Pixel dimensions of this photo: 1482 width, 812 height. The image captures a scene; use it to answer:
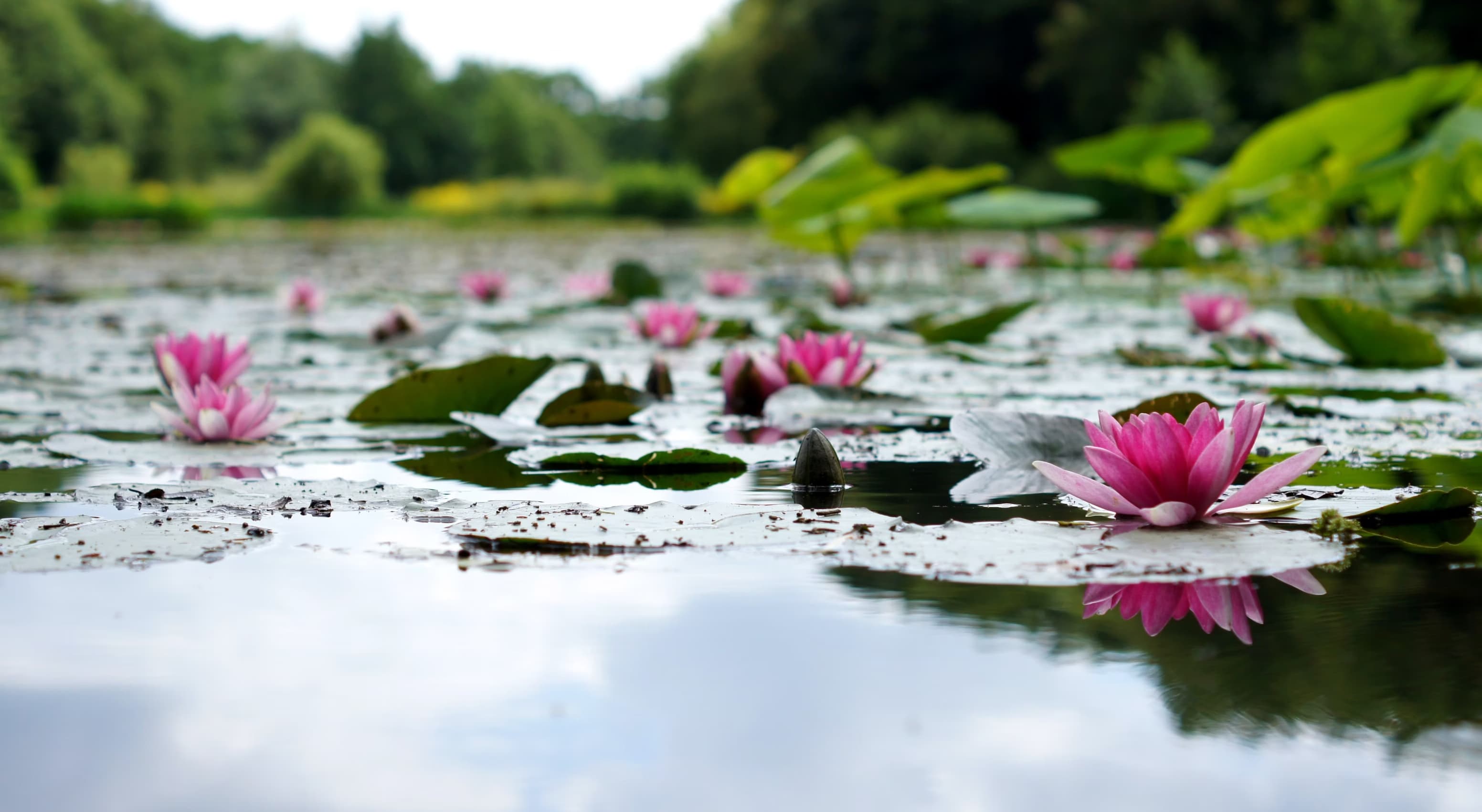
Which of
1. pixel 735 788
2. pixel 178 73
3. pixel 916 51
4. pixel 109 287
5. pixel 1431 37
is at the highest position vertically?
pixel 178 73

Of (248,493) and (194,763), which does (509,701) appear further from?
(248,493)

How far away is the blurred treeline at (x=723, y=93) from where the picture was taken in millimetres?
15828

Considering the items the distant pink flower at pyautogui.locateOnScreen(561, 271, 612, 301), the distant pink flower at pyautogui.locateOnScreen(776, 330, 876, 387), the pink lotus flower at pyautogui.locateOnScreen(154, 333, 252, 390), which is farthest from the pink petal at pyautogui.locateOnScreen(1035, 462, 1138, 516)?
the distant pink flower at pyautogui.locateOnScreen(561, 271, 612, 301)

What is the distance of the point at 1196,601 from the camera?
0.79 m

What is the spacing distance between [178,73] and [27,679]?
128 feet

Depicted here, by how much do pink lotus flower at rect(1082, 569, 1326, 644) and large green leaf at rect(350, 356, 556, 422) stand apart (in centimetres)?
92

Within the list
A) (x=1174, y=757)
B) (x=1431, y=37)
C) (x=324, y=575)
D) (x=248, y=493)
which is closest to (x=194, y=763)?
(x=324, y=575)

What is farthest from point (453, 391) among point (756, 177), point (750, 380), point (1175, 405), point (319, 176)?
point (319, 176)

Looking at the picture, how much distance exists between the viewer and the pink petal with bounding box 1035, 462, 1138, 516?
A: 97 cm

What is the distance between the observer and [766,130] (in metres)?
23.2

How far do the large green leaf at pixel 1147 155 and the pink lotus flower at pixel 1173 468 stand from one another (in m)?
2.54

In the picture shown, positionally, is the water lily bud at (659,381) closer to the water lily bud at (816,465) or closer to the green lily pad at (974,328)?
the water lily bud at (816,465)

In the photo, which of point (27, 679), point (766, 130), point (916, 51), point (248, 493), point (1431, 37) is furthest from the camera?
point (766, 130)

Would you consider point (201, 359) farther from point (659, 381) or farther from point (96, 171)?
point (96, 171)
